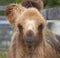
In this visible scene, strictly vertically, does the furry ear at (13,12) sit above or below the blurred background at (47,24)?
above

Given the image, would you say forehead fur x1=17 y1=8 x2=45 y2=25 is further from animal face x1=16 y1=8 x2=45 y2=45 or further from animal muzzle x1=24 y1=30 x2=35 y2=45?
animal muzzle x1=24 y1=30 x2=35 y2=45

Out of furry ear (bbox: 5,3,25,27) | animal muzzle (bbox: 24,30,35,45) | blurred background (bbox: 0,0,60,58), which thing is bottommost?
blurred background (bbox: 0,0,60,58)

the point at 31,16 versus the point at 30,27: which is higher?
the point at 31,16

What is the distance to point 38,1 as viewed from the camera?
287 inches

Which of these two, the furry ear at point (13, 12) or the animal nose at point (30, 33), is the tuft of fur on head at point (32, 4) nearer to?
the furry ear at point (13, 12)

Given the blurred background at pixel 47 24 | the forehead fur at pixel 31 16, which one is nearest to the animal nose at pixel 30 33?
the forehead fur at pixel 31 16

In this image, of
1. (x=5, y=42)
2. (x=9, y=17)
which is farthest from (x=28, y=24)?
(x=5, y=42)

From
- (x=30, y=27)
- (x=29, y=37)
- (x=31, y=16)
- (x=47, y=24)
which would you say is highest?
(x=31, y=16)

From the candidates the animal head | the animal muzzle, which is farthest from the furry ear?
the animal muzzle

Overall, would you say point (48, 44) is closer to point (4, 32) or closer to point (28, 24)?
point (28, 24)

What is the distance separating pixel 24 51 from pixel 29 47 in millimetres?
95

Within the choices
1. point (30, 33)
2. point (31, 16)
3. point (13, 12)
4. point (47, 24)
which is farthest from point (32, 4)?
point (47, 24)

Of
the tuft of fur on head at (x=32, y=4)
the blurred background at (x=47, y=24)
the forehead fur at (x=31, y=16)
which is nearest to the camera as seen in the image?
the forehead fur at (x=31, y=16)

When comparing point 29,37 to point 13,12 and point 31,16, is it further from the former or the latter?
point 13,12
